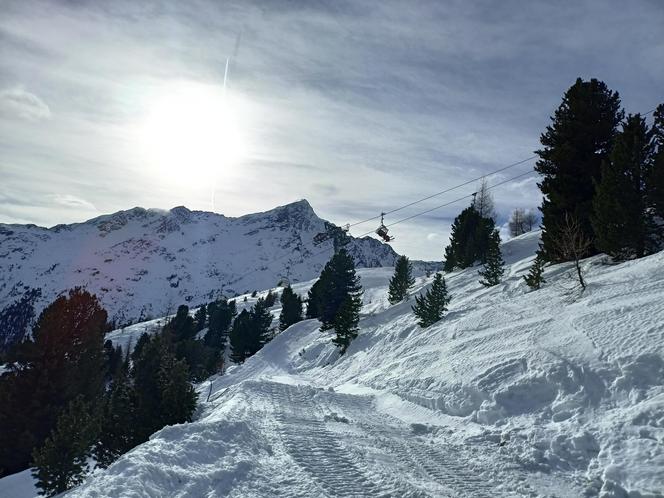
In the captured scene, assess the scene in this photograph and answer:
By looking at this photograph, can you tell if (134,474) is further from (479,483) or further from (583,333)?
(583,333)

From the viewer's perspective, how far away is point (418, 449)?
1130 cm

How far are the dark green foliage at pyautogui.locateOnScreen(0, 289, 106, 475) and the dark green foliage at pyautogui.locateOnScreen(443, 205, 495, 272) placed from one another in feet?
128

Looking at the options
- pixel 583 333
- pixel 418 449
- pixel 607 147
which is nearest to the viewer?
pixel 418 449

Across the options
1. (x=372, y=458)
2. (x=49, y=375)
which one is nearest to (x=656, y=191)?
(x=372, y=458)

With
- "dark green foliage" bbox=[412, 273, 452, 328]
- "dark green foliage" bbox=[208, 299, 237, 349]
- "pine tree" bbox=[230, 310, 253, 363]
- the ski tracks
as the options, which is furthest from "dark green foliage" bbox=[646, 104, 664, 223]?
"dark green foliage" bbox=[208, 299, 237, 349]

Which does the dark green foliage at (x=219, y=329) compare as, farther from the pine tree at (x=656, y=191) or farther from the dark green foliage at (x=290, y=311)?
the pine tree at (x=656, y=191)

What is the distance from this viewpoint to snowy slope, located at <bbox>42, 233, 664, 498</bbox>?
8.31 m

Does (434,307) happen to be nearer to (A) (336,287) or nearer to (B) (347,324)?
(B) (347,324)

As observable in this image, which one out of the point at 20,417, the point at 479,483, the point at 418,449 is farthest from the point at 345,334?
the point at 479,483

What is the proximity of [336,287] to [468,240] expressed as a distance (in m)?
17.4

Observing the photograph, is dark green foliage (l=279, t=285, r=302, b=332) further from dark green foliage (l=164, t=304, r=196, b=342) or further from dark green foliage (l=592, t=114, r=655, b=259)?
dark green foliage (l=592, t=114, r=655, b=259)

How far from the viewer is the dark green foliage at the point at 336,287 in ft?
162

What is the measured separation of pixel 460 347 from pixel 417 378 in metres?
3.02

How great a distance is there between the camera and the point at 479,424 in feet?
43.0
